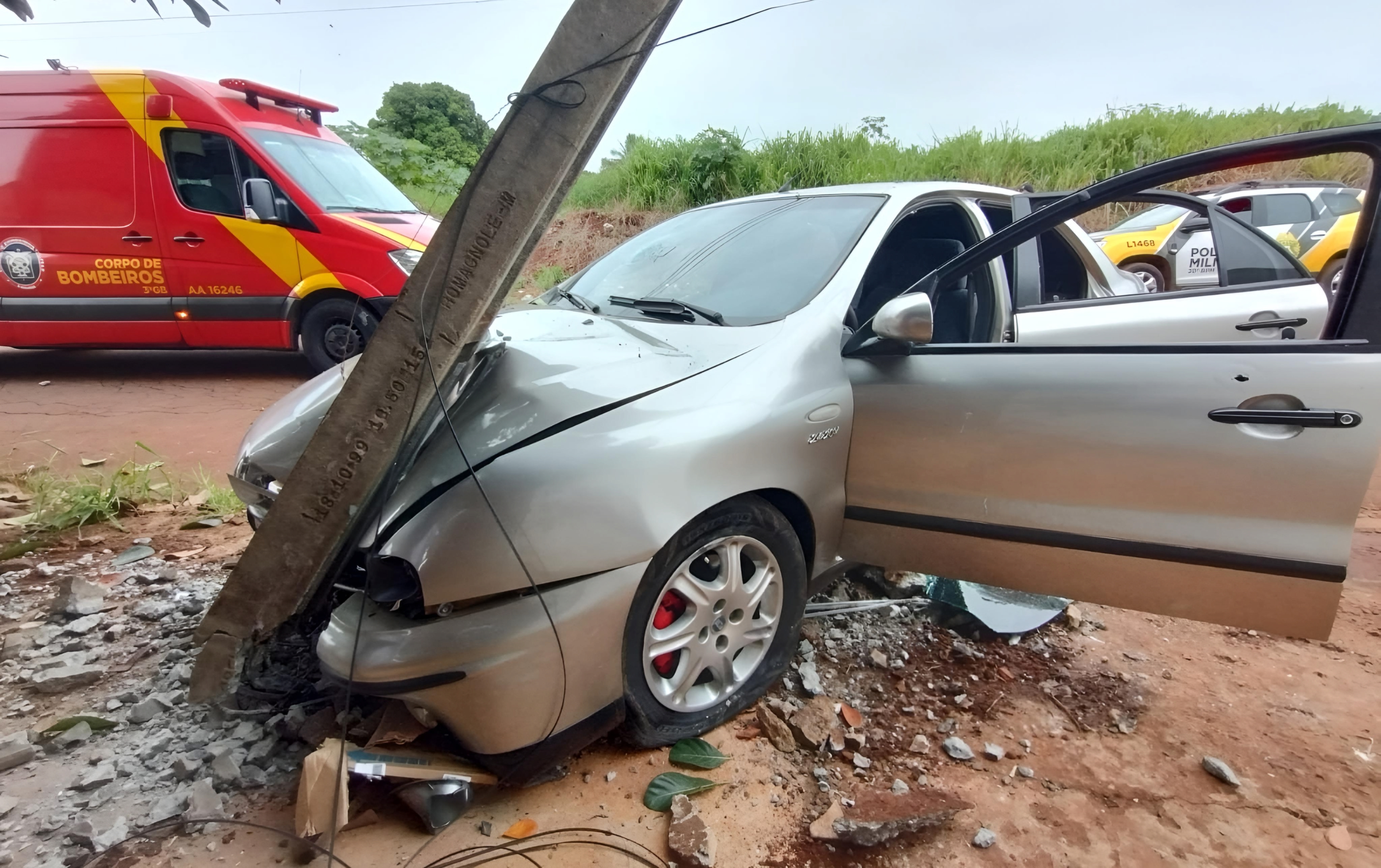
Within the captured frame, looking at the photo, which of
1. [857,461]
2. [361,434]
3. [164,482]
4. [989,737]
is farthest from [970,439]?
[164,482]

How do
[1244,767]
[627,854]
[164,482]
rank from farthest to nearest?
[164,482], [1244,767], [627,854]

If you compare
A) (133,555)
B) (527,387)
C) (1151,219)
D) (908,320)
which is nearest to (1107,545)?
(908,320)

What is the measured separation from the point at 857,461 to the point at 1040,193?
201 centimetres

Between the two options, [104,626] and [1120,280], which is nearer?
[104,626]

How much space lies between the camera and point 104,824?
1.71m

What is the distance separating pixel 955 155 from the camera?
1115 cm

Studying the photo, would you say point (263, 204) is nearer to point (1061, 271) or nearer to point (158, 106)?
point (158, 106)

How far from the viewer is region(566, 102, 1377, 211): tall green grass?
415 inches

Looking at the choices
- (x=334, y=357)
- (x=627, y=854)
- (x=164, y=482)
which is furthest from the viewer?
(x=334, y=357)

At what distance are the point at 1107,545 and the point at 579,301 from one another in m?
1.98

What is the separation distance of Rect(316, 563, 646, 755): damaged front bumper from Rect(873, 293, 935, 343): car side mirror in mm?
986

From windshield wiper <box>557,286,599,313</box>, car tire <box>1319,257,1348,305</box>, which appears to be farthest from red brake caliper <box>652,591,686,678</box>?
car tire <box>1319,257,1348,305</box>

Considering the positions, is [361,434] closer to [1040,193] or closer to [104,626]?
[104,626]

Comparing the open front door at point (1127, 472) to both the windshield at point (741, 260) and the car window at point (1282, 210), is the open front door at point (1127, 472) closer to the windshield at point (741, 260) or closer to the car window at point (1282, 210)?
the windshield at point (741, 260)
